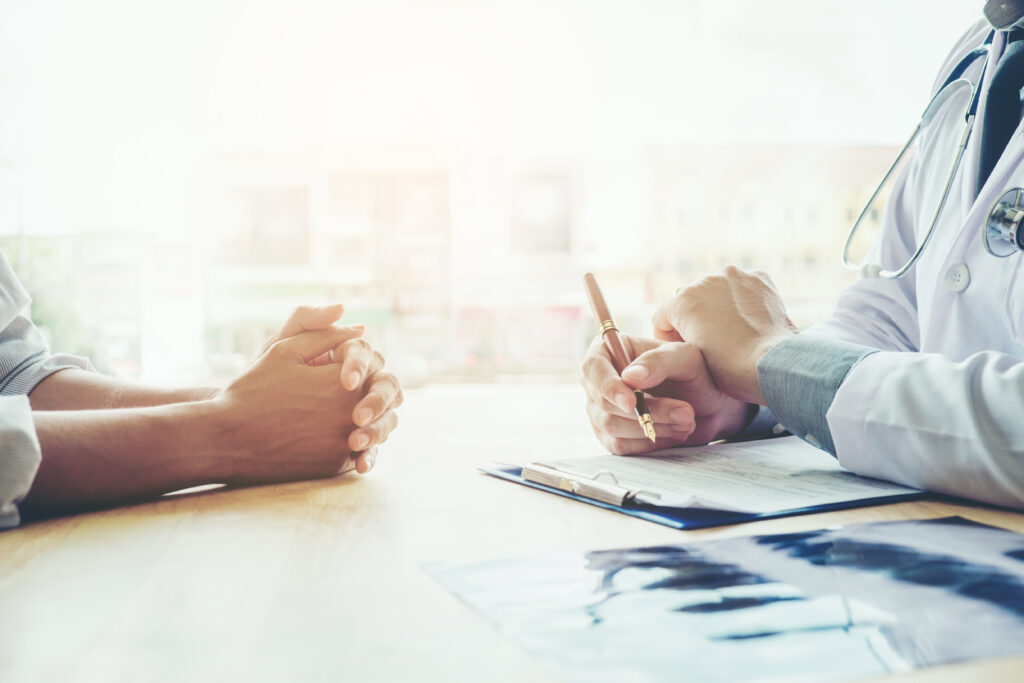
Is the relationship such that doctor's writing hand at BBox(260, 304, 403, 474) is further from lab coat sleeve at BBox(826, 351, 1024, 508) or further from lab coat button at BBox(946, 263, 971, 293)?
lab coat button at BBox(946, 263, 971, 293)

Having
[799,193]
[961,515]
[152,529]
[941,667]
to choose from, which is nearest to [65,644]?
[152,529]

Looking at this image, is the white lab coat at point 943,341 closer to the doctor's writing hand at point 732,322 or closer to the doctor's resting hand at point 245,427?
the doctor's writing hand at point 732,322

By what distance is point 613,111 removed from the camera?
4.56 meters

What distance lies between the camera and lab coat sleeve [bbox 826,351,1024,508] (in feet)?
1.89

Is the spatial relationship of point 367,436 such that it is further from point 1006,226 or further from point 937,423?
point 1006,226

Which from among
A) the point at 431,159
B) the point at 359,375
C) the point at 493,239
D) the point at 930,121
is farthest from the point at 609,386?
the point at 431,159

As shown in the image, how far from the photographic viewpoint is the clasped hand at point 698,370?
807 millimetres

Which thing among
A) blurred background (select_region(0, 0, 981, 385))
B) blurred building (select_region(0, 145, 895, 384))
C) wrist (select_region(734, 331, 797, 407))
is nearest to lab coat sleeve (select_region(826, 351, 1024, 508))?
wrist (select_region(734, 331, 797, 407))

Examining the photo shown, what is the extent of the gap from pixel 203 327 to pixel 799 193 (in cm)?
438

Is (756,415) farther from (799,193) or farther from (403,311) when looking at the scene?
(799,193)

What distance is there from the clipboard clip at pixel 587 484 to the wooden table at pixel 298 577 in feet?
0.06

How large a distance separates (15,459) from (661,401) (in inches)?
21.7

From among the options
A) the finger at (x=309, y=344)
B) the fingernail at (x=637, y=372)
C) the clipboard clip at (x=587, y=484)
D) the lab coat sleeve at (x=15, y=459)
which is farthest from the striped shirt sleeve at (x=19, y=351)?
the fingernail at (x=637, y=372)

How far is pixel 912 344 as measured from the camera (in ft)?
3.35
